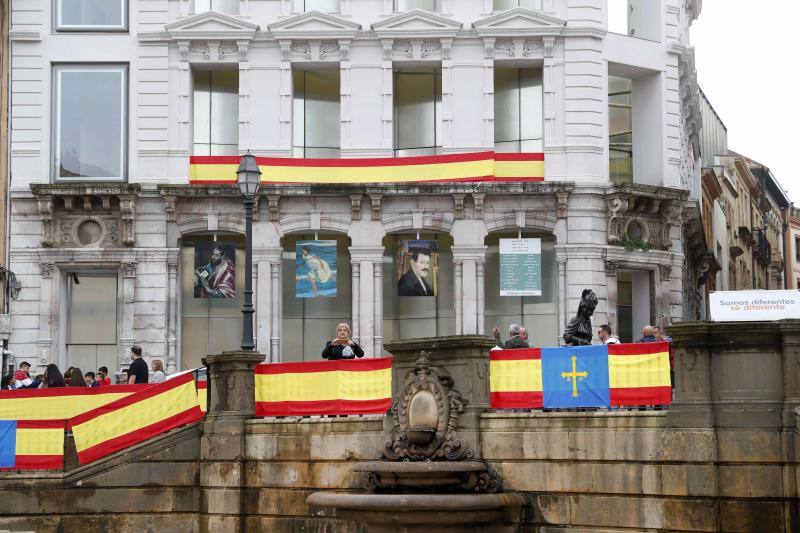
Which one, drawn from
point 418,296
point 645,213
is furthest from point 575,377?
point 645,213

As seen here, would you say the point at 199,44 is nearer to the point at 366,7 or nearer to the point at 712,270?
the point at 366,7

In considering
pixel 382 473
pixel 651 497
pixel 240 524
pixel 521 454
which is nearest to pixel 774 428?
pixel 651 497

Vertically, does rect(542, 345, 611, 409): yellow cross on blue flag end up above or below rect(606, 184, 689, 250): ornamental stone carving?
below

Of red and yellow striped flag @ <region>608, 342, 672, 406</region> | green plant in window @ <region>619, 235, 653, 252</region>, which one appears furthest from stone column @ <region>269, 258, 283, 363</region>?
red and yellow striped flag @ <region>608, 342, 672, 406</region>

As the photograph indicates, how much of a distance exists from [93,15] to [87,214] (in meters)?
5.53

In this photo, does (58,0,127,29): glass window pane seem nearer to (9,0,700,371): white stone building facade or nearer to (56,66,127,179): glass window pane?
(9,0,700,371): white stone building facade

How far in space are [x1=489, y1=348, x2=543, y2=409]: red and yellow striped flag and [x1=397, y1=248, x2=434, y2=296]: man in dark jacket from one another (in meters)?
16.9

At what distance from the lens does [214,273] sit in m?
43.3

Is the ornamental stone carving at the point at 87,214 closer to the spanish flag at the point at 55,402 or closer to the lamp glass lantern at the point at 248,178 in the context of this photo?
the lamp glass lantern at the point at 248,178

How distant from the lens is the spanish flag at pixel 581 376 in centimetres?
2486

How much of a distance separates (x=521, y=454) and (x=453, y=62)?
19.8 m

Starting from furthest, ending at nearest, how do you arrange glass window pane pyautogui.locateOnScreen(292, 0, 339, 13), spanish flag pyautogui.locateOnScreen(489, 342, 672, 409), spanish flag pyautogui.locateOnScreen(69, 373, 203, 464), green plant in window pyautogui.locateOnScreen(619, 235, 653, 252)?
glass window pane pyautogui.locateOnScreen(292, 0, 339, 13)
green plant in window pyautogui.locateOnScreen(619, 235, 653, 252)
spanish flag pyautogui.locateOnScreen(69, 373, 203, 464)
spanish flag pyautogui.locateOnScreen(489, 342, 672, 409)

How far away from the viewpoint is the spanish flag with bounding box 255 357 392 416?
90.9 ft

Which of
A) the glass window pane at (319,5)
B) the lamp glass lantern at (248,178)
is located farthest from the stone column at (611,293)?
the lamp glass lantern at (248,178)
